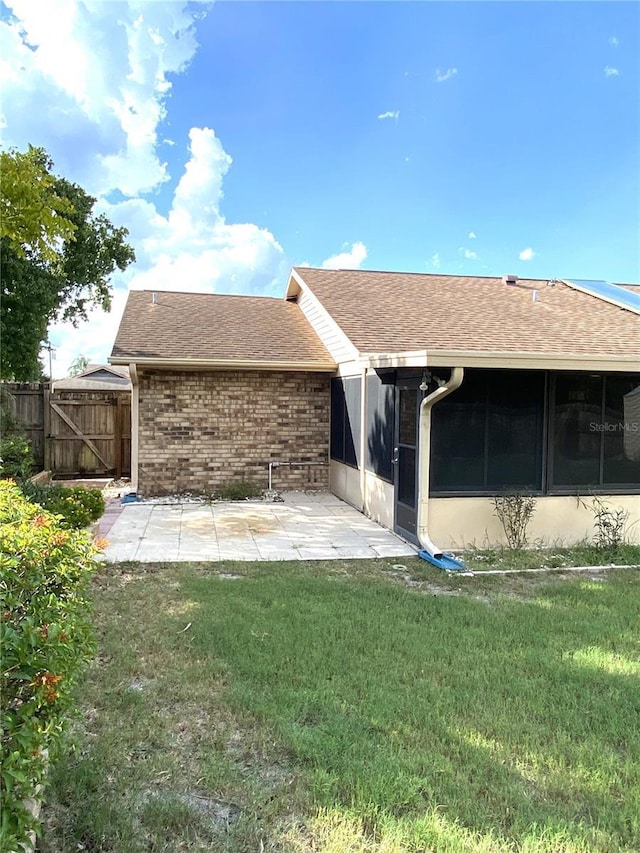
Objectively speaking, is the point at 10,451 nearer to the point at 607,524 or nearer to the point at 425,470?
the point at 425,470

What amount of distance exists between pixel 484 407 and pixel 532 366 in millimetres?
834

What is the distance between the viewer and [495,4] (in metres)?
8.97

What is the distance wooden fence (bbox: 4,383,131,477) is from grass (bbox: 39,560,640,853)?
770cm

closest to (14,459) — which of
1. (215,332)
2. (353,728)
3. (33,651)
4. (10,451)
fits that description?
(10,451)

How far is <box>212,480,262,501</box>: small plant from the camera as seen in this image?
1025 centimetres

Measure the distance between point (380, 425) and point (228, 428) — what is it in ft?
11.7

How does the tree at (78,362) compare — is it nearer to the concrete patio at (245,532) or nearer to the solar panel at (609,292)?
the concrete patio at (245,532)

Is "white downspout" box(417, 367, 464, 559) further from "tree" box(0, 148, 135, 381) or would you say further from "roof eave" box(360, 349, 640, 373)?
"tree" box(0, 148, 135, 381)

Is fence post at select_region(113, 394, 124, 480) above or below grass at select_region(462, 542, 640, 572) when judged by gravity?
above

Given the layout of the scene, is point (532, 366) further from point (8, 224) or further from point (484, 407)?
point (8, 224)

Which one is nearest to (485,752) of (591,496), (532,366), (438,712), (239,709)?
(438,712)

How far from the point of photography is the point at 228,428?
A: 10758 millimetres

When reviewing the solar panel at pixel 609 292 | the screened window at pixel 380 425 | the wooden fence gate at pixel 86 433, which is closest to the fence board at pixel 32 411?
the wooden fence gate at pixel 86 433

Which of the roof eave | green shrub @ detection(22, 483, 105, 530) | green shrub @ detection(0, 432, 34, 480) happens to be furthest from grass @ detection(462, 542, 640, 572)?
green shrub @ detection(0, 432, 34, 480)
